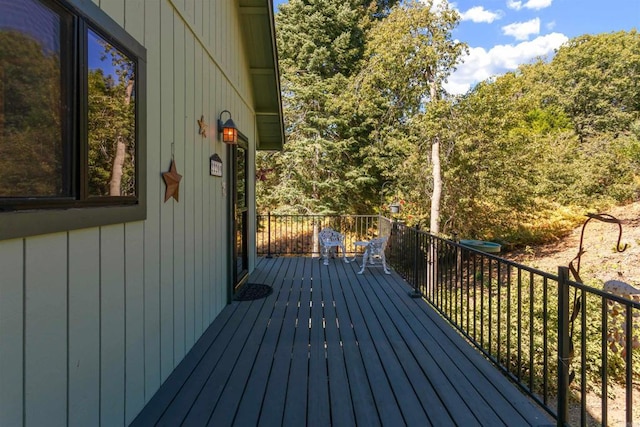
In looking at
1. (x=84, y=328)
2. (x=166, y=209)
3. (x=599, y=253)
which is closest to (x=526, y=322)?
(x=599, y=253)

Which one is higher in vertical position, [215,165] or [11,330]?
[215,165]

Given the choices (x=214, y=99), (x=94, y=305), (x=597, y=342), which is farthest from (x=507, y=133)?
(x=94, y=305)

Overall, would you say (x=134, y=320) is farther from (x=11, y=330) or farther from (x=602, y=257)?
(x=602, y=257)

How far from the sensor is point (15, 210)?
1.13 meters

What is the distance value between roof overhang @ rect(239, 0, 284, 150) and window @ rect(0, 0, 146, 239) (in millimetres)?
2987

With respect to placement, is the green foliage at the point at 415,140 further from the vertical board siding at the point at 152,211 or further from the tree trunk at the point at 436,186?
the vertical board siding at the point at 152,211

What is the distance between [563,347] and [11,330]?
7.91ft

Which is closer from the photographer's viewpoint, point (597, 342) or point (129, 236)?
point (129, 236)

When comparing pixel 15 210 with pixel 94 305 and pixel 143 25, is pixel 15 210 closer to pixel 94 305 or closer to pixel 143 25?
pixel 94 305

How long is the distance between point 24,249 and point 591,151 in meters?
17.9

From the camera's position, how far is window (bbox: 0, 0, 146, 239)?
1.13m

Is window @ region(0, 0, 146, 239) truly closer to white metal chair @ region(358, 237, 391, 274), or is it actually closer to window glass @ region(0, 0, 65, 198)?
window glass @ region(0, 0, 65, 198)

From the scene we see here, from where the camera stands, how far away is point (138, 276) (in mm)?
1960

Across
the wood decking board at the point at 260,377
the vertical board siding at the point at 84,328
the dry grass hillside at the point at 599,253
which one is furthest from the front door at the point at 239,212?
the dry grass hillside at the point at 599,253
